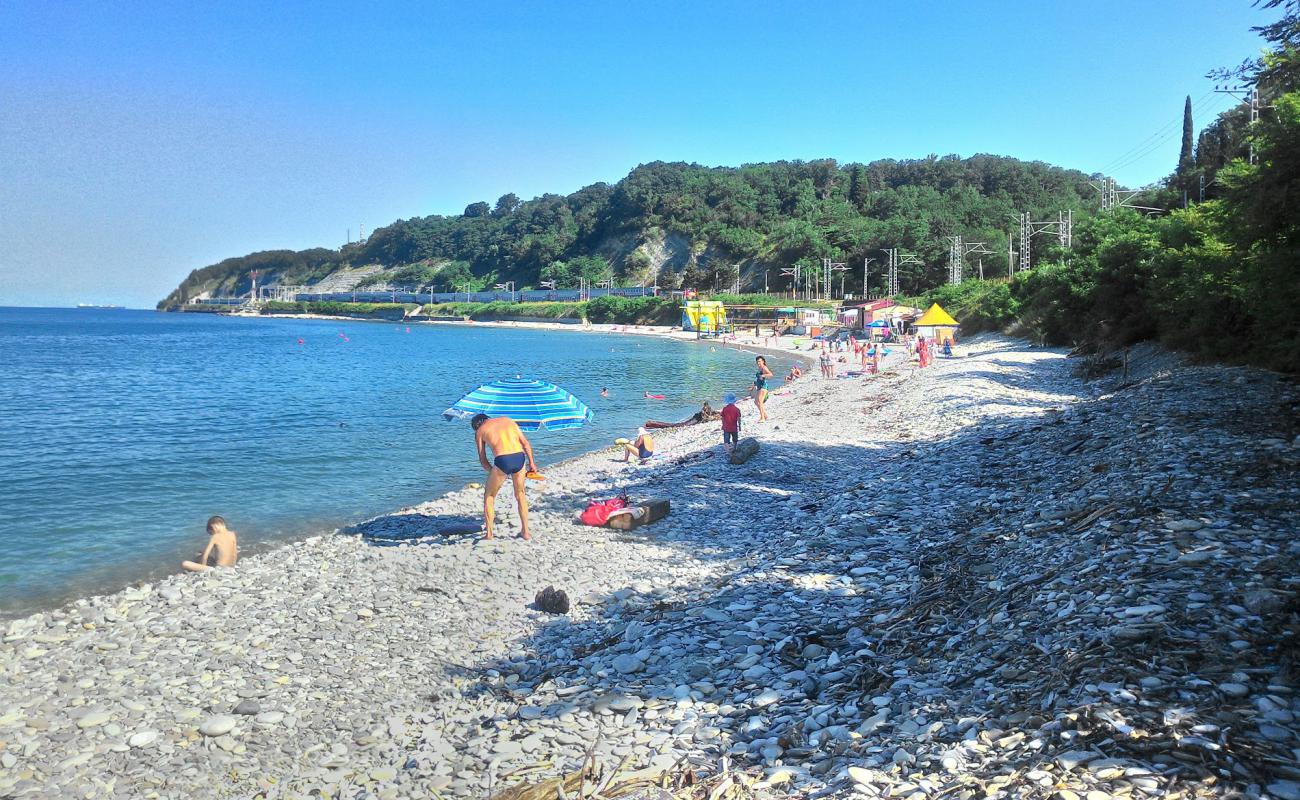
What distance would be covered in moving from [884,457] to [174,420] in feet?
83.8

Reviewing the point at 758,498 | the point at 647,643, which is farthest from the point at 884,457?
the point at 647,643

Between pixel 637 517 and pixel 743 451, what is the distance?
431 cm

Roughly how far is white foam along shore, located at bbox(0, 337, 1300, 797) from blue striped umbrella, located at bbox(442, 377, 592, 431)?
5.80 feet

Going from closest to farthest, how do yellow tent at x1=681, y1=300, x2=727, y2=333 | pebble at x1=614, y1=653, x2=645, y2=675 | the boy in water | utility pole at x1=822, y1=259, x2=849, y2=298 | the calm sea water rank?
pebble at x1=614, y1=653, x2=645, y2=675, the boy in water, the calm sea water, yellow tent at x1=681, y1=300, x2=727, y2=333, utility pole at x1=822, y1=259, x2=849, y2=298

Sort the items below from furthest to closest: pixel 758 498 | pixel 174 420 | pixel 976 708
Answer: pixel 174 420 < pixel 758 498 < pixel 976 708

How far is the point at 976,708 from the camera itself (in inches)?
187

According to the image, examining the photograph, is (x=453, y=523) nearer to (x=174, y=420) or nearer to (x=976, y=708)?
(x=976, y=708)

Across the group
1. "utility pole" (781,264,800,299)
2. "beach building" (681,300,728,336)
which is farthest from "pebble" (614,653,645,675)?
"utility pole" (781,264,800,299)

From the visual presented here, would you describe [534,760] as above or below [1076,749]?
below

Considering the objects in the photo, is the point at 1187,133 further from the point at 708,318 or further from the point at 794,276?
the point at 794,276

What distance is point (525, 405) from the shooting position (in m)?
12.5

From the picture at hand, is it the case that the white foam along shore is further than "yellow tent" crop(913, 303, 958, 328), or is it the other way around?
"yellow tent" crop(913, 303, 958, 328)

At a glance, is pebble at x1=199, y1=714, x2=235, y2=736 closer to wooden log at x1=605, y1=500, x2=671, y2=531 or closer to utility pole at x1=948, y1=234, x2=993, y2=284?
wooden log at x1=605, y1=500, x2=671, y2=531

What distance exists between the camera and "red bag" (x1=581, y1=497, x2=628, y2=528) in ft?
41.1
